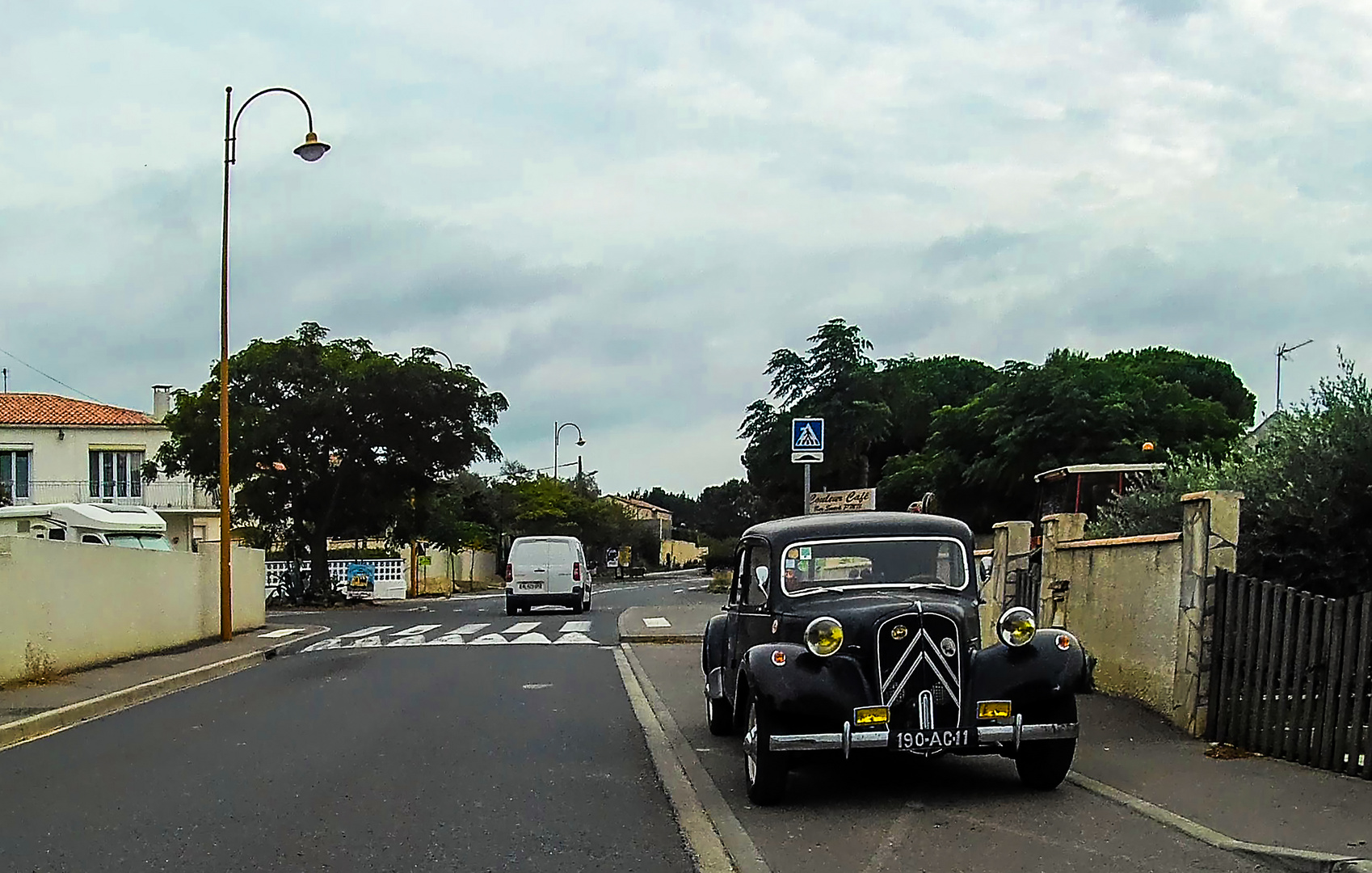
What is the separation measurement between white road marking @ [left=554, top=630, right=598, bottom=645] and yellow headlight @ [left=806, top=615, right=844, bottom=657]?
51.8ft

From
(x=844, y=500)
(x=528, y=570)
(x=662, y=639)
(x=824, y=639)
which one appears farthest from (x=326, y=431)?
(x=824, y=639)

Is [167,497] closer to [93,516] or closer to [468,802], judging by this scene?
[93,516]

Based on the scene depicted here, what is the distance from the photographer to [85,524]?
2683 cm

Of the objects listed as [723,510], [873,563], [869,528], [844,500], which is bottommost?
[723,510]

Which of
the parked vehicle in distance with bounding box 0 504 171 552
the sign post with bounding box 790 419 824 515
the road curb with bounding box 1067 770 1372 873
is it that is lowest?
the parked vehicle in distance with bounding box 0 504 171 552

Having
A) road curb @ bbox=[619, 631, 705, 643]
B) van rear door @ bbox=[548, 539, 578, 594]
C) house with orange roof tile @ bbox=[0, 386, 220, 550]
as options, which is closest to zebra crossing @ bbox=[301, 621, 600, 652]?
road curb @ bbox=[619, 631, 705, 643]

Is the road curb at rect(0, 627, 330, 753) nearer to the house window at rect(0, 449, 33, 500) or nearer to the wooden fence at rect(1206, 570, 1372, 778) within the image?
the wooden fence at rect(1206, 570, 1372, 778)

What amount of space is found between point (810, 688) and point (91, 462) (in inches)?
2100

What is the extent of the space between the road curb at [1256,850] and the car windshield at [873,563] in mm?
1814

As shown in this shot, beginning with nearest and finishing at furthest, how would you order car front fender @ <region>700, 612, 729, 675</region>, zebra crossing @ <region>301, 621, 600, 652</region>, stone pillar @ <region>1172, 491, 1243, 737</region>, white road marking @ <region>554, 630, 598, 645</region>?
stone pillar @ <region>1172, 491, 1243, 737</region> < car front fender @ <region>700, 612, 729, 675</region> < white road marking @ <region>554, 630, 598, 645</region> < zebra crossing @ <region>301, 621, 600, 652</region>

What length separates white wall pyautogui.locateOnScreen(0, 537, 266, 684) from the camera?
1545 cm

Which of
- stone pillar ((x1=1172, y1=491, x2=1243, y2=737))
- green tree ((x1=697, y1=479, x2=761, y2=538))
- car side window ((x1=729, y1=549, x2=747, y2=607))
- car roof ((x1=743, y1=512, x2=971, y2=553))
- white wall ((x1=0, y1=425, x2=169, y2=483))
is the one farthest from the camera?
green tree ((x1=697, y1=479, x2=761, y2=538))

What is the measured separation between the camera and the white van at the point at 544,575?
34.8 metres

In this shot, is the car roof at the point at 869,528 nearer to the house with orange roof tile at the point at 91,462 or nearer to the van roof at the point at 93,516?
the van roof at the point at 93,516
